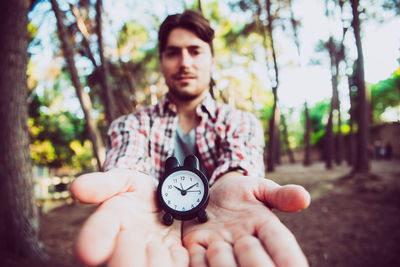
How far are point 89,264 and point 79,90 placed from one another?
18.4 ft

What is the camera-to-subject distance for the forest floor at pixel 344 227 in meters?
5.08

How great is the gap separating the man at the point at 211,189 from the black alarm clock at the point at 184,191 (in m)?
0.07

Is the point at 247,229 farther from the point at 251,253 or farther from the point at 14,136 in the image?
the point at 14,136

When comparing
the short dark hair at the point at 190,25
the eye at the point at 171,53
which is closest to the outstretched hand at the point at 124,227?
the eye at the point at 171,53

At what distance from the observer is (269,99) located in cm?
2631

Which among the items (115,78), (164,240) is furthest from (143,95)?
(164,240)

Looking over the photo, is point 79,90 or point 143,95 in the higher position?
point 143,95

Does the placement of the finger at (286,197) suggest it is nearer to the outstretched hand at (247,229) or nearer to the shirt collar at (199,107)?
the outstretched hand at (247,229)

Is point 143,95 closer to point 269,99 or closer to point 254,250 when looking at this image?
point 269,99

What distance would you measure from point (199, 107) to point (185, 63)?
0.50m

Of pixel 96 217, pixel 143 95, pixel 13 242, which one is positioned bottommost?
pixel 13 242

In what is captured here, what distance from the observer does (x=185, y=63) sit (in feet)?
8.96

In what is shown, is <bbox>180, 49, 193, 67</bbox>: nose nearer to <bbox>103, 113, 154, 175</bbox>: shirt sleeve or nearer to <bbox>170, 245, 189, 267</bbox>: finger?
<bbox>103, 113, 154, 175</bbox>: shirt sleeve

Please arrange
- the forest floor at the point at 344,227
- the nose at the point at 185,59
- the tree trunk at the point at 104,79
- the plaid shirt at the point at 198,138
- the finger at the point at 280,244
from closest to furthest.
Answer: the finger at the point at 280,244 → the plaid shirt at the point at 198,138 → the nose at the point at 185,59 → the forest floor at the point at 344,227 → the tree trunk at the point at 104,79
